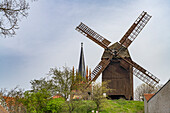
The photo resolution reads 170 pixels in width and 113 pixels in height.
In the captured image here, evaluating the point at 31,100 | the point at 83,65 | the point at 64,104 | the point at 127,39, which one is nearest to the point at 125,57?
the point at 127,39

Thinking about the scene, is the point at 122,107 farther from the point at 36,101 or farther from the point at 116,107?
the point at 36,101

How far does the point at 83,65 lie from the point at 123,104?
26.4m

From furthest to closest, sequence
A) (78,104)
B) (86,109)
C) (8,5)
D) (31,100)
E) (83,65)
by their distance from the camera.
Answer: (83,65), (86,109), (78,104), (31,100), (8,5)

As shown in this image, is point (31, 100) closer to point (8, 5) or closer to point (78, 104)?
point (78, 104)

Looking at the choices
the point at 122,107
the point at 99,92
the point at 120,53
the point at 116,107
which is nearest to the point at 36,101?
the point at 99,92

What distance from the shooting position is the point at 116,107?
28.0m

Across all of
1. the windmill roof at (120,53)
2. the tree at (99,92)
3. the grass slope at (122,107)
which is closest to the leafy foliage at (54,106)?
the tree at (99,92)

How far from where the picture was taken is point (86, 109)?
2778 cm

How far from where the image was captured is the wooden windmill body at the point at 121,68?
3030cm

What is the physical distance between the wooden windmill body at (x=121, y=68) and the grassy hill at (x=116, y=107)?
58.2 inches

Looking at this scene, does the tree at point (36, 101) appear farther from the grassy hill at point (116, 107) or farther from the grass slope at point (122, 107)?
the grass slope at point (122, 107)

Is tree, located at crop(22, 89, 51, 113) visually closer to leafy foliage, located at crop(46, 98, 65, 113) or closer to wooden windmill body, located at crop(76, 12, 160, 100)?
leafy foliage, located at crop(46, 98, 65, 113)

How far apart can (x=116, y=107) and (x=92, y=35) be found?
32.3 ft

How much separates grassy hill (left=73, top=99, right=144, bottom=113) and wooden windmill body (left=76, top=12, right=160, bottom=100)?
148 centimetres
